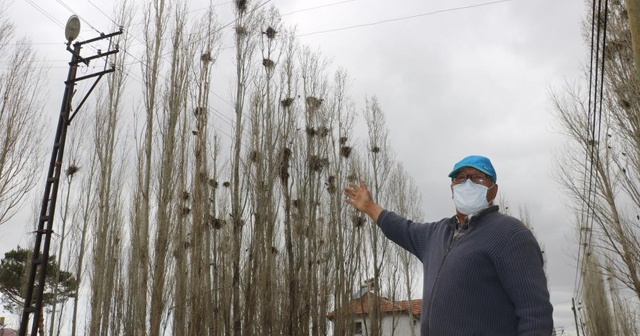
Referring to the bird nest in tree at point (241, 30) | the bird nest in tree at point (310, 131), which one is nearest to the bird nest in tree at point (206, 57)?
the bird nest in tree at point (241, 30)

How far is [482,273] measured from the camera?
2543 millimetres

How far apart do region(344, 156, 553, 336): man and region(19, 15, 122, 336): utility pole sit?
239 inches

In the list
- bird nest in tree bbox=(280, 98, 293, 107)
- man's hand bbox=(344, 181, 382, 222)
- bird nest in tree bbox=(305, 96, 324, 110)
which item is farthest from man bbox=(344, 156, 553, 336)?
bird nest in tree bbox=(305, 96, 324, 110)

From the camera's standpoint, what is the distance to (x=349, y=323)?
15.6 m

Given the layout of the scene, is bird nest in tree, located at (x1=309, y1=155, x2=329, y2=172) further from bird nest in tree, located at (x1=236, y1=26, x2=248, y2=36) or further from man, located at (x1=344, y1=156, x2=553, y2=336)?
man, located at (x1=344, y1=156, x2=553, y2=336)

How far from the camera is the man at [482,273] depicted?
2408 millimetres

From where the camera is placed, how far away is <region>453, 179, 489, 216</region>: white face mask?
2822mm

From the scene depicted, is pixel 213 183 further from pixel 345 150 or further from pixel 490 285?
pixel 490 285

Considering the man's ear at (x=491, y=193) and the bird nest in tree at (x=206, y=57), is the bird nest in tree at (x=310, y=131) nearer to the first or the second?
the bird nest in tree at (x=206, y=57)

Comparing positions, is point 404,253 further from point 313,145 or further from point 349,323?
point 313,145

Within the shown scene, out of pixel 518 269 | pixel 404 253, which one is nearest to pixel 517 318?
pixel 518 269

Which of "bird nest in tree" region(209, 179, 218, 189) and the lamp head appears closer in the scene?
the lamp head

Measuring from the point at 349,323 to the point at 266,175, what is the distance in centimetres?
546

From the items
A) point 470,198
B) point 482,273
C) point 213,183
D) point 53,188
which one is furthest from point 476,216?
point 213,183
